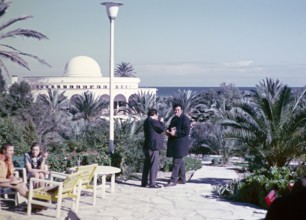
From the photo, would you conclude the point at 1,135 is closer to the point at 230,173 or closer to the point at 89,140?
the point at 89,140

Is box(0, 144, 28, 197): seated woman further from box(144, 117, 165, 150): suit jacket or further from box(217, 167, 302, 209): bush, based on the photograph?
box(217, 167, 302, 209): bush

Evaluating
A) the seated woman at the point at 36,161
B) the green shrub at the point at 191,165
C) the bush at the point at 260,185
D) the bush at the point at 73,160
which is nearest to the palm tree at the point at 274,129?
the bush at the point at 260,185

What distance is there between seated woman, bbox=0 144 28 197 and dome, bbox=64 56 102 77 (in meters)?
48.5

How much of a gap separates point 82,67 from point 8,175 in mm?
50053

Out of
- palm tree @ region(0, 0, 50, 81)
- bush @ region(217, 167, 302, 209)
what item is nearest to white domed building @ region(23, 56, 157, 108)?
palm tree @ region(0, 0, 50, 81)

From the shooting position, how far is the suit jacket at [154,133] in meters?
10.0

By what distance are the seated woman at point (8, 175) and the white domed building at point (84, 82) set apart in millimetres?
41464

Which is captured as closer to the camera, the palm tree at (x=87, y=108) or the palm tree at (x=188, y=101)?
the palm tree at (x=188, y=101)

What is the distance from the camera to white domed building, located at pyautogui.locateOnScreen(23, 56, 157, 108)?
171ft

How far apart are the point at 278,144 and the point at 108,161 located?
3.71 m

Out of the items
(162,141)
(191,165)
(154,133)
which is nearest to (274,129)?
(162,141)

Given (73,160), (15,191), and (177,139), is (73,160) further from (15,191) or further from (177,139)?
(15,191)

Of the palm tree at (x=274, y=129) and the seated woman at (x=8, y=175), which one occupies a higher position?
the palm tree at (x=274, y=129)

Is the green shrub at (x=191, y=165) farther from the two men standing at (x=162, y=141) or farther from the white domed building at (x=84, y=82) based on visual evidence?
the white domed building at (x=84, y=82)
